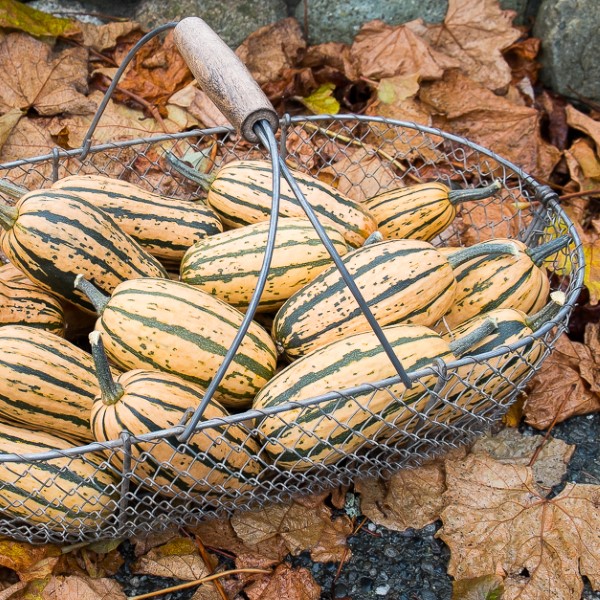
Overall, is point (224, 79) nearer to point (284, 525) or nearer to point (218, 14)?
point (284, 525)

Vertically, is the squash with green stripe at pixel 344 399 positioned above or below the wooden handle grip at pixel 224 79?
below

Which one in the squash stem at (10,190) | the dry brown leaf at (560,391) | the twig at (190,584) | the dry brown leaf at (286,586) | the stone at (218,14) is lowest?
the dry brown leaf at (560,391)

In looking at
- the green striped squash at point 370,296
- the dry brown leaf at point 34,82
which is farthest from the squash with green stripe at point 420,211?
the dry brown leaf at point 34,82

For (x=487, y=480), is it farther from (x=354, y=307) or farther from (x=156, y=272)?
(x=156, y=272)

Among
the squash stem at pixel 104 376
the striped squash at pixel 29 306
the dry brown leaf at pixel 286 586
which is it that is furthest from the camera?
the striped squash at pixel 29 306

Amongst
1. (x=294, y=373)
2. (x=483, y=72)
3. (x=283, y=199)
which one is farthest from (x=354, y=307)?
(x=483, y=72)

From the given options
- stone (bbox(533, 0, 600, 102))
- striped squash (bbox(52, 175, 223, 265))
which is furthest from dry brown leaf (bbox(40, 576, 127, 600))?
stone (bbox(533, 0, 600, 102))

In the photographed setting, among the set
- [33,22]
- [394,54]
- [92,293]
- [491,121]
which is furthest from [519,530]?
[33,22]

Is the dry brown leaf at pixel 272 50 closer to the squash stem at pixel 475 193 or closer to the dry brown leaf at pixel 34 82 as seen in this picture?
the dry brown leaf at pixel 34 82
